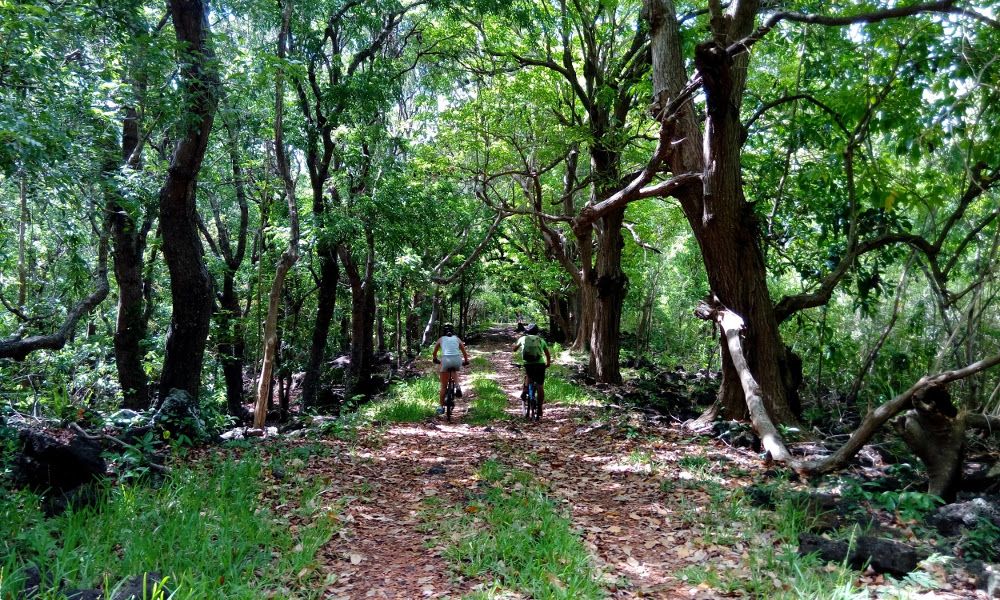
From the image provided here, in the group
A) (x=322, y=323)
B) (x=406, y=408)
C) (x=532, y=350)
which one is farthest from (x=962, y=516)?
(x=322, y=323)

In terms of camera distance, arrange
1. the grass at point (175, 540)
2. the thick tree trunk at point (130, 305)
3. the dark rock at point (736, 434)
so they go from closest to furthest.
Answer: the grass at point (175, 540)
the dark rock at point (736, 434)
the thick tree trunk at point (130, 305)

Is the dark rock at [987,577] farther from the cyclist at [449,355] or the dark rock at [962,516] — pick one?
the cyclist at [449,355]

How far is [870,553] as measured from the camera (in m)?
3.76

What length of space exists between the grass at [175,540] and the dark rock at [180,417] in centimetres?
156

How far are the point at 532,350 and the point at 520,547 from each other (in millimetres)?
5775

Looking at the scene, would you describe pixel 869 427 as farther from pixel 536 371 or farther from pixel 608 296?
pixel 608 296

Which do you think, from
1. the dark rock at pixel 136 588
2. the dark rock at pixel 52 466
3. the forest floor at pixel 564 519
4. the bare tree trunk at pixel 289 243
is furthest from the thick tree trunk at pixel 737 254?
the dark rock at pixel 52 466

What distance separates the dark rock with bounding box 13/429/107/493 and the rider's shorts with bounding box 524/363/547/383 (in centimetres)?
640

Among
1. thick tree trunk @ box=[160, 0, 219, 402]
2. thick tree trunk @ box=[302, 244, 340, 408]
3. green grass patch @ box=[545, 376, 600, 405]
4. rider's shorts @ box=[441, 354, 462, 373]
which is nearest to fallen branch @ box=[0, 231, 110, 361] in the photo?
thick tree trunk @ box=[160, 0, 219, 402]

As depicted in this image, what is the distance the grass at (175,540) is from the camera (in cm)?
339

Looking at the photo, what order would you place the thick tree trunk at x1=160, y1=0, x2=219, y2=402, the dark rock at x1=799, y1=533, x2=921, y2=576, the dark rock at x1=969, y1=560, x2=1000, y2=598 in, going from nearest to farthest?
the dark rock at x1=969, y1=560, x2=1000, y2=598
the dark rock at x1=799, y1=533, x2=921, y2=576
the thick tree trunk at x1=160, y1=0, x2=219, y2=402

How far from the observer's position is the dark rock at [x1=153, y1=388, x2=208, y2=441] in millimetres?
6609

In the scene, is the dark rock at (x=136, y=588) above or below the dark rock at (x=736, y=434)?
above

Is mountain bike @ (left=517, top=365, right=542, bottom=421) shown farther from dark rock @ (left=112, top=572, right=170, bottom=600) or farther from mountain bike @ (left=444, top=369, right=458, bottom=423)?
dark rock @ (left=112, top=572, right=170, bottom=600)
